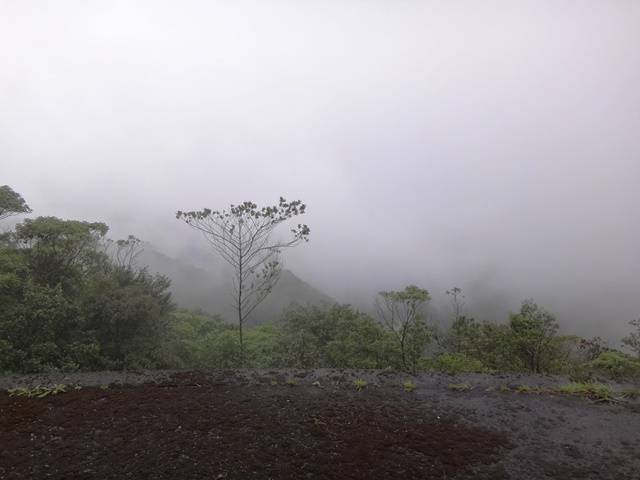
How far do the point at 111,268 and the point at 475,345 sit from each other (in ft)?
39.3

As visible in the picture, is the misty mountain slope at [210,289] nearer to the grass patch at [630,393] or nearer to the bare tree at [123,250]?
the bare tree at [123,250]

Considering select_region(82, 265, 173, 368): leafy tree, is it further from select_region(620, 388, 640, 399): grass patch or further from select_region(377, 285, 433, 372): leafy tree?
select_region(620, 388, 640, 399): grass patch

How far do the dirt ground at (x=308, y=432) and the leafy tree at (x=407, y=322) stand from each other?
9.77 ft

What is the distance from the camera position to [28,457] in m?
5.43

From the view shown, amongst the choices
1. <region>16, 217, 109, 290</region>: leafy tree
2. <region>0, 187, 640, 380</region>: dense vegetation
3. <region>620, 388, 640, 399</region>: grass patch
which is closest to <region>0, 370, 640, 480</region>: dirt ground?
<region>620, 388, 640, 399</region>: grass patch

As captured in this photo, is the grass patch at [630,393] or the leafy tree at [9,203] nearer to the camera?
the grass patch at [630,393]

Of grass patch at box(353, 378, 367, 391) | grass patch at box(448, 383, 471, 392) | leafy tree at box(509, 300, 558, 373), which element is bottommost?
grass patch at box(353, 378, 367, 391)

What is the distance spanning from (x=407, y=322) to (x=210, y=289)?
45597mm

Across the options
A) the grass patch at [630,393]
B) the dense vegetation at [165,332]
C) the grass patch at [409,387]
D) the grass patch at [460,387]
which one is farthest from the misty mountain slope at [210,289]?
the grass patch at [630,393]

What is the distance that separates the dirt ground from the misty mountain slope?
33.1 m

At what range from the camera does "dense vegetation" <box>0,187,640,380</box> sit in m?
10.2

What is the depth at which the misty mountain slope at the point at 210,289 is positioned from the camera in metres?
46.3

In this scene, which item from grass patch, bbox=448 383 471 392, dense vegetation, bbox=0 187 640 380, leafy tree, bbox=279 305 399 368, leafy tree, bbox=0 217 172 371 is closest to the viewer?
grass patch, bbox=448 383 471 392

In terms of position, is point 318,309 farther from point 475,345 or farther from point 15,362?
point 15,362
